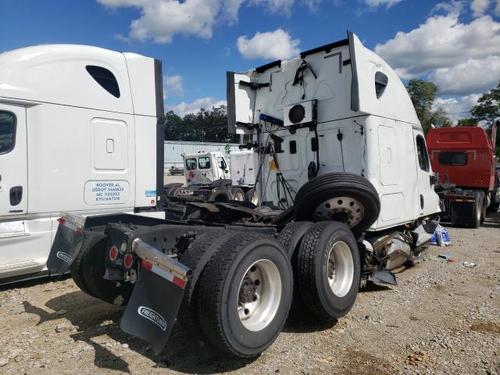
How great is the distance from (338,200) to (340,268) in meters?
0.79

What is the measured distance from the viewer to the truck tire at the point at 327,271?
13.4 feet

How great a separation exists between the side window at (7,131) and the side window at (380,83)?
15.4 feet

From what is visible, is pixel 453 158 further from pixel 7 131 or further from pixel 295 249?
pixel 7 131

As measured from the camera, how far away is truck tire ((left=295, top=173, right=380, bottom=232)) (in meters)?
4.86

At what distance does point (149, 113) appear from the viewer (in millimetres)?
6730

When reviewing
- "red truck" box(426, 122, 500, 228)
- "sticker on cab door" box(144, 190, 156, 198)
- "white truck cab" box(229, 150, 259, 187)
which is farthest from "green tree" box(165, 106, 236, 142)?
"sticker on cab door" box(144, 190, 156, 198)

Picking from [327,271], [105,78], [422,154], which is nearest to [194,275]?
[327,271]

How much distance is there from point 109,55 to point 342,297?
183 inches

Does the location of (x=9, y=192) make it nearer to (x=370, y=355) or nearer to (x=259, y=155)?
(x=259, y=155)

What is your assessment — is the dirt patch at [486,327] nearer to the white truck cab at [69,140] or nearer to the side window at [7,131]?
the white truck cab at [69,140]

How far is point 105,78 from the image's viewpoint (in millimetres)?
6324

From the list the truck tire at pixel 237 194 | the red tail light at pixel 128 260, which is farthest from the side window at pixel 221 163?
the red tail light at pixel 128 260

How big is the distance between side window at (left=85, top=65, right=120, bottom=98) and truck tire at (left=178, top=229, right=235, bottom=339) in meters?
3.65

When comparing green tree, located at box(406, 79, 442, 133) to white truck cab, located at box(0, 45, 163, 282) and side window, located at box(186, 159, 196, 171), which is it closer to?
side window, located at box(186, 159, 196, 171)
